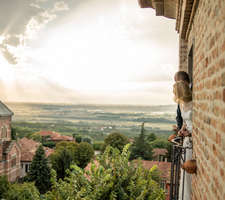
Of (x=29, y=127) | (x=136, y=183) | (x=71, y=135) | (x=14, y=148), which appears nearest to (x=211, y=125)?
(x=136, y=183)

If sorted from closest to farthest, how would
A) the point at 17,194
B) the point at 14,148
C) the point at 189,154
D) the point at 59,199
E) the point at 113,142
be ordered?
1. the point at 189,154
2. the point at 59,199
3. the point at 17,194
4. the point at 14,148
5. the point at 113,142

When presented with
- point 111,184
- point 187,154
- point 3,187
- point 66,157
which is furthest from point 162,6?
point 66,157

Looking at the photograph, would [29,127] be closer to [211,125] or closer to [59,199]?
[59,199]

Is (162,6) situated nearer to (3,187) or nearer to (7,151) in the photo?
(3,187)

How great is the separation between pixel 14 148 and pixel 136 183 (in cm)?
2856

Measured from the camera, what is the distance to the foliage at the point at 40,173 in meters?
24.7

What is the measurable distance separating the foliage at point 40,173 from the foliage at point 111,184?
20.4 metres

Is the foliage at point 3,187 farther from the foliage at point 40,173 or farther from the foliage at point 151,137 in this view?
the foliage at point 151,137

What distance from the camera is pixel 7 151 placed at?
2894 cm

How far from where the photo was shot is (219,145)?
5.02 feet

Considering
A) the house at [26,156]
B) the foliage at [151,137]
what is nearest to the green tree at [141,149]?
the house at [26,156]

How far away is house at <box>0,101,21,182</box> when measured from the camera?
94.2 feet

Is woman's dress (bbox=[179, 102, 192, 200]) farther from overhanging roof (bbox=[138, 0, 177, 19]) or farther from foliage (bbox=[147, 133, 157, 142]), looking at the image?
foliage (bbox=[147, 133, 157, 142])

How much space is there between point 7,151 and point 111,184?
2720 centimetres
